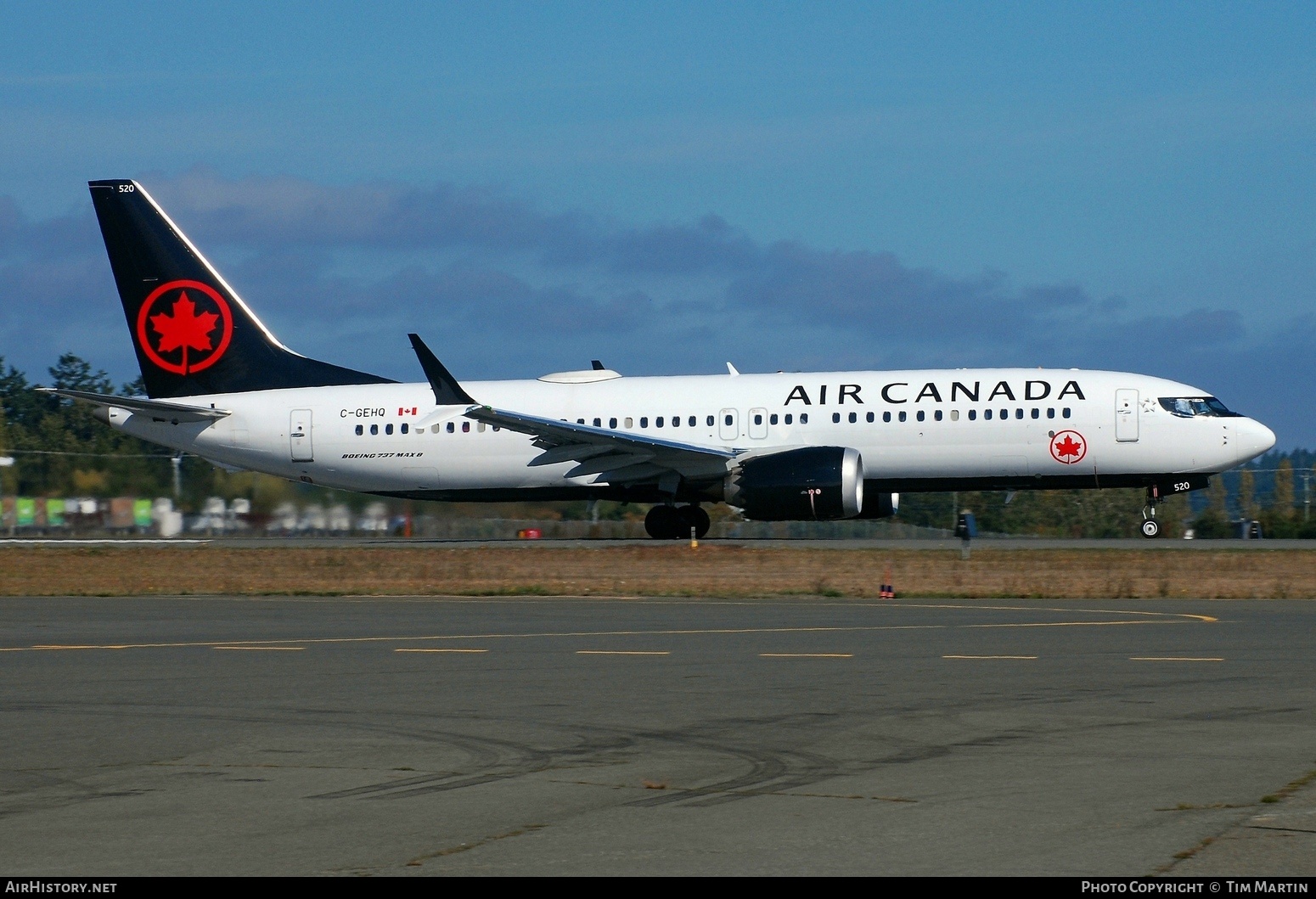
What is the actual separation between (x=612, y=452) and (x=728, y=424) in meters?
2.72

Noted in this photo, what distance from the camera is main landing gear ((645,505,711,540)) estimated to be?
36375 mm

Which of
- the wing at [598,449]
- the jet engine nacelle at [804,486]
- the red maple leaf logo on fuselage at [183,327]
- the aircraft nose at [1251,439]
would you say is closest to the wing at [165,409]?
the red maple leaf logo on fuselage at [183,327]

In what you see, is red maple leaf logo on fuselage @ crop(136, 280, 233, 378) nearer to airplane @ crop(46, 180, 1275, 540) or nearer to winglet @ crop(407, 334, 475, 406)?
airplane @ crop(46, 180, 1275, 540)

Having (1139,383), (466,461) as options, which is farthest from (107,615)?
(1139,383)

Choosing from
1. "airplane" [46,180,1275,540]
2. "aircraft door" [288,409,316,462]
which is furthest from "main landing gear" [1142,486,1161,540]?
"aircraft door" [288,409,316,462]

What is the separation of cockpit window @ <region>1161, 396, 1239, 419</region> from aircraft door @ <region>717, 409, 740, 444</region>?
9.21 meters

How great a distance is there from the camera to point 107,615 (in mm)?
21172

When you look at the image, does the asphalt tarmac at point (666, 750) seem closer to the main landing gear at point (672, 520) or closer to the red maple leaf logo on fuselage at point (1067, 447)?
the red maple leaf logo on fuselage at point (1067, 447)

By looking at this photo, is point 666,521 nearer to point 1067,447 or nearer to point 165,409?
point 1067,447

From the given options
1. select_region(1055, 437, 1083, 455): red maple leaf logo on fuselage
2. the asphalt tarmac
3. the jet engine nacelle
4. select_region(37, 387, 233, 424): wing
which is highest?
select_region(37, 387, 233, 424): wing

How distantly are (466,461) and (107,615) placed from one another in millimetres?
15821

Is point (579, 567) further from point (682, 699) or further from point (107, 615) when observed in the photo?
point (682, 699)

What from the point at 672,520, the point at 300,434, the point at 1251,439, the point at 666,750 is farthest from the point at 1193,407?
the point at 666,750

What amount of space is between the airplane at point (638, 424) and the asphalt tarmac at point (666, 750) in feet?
51.3
